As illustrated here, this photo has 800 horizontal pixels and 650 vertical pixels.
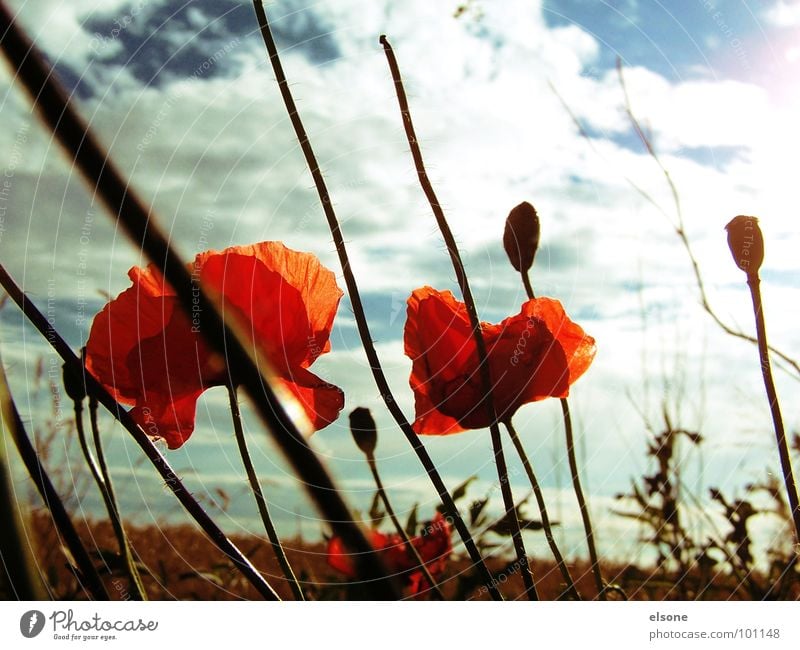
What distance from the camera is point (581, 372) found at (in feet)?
1.14

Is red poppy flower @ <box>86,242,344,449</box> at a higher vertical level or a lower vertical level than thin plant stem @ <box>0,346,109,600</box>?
higher

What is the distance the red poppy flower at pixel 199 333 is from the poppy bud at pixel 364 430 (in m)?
0.03

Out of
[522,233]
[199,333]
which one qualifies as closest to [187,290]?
[199,333]

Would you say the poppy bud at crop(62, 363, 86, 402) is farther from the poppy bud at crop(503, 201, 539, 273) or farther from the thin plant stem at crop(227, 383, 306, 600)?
the poppy bud at crop(503, 201, 539, 273)

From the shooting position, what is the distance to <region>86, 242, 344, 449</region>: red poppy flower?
0.97 ft

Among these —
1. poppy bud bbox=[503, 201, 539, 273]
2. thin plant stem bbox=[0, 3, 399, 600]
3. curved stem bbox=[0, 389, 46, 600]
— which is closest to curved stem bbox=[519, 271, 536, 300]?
poppy bud bbox=[503, 201, 539, 273]

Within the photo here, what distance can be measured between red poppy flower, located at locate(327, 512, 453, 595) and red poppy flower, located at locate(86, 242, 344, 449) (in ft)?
0.32

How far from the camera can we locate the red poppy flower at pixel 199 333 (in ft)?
0.97

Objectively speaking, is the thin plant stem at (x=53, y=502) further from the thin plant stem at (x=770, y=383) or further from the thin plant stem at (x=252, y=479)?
the thin plant stem at (x=770, y=383)

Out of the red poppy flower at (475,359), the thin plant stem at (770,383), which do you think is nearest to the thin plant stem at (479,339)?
the red poppy flower at (475,359)
